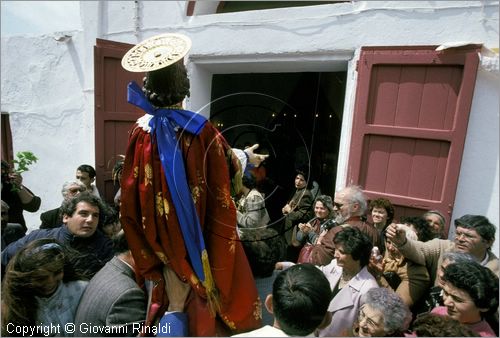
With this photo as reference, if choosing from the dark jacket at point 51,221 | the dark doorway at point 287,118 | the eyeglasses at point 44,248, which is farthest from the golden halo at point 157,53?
the dark jacket at point 51,221

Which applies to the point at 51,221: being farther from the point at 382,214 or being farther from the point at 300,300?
the point at 382,214

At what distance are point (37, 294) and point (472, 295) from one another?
5.77 feet

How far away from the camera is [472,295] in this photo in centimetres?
122

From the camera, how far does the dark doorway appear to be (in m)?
1.95

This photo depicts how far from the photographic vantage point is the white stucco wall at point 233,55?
2297 mm

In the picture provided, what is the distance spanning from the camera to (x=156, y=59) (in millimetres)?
1197

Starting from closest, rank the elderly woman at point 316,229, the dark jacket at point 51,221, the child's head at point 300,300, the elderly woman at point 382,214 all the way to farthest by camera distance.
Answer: the child's head at point 300,300 < the elderly woman at point 316,229 < the elderly woman at point 382,214 < the dark jacket at point 51,221

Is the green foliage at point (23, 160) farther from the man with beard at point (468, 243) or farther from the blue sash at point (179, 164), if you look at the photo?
the man with beard at point (468, 243)

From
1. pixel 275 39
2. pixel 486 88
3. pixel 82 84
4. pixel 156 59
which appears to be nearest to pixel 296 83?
pixel 275 39

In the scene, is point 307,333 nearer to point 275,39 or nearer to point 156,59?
point 156,59

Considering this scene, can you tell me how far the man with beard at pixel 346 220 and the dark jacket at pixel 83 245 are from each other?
4.03 feet

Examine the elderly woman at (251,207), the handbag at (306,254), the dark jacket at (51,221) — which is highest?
the elderly woman at (251,207)

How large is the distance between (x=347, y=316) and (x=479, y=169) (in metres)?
1.65

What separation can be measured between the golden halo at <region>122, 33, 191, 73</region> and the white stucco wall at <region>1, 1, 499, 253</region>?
5.69ft
